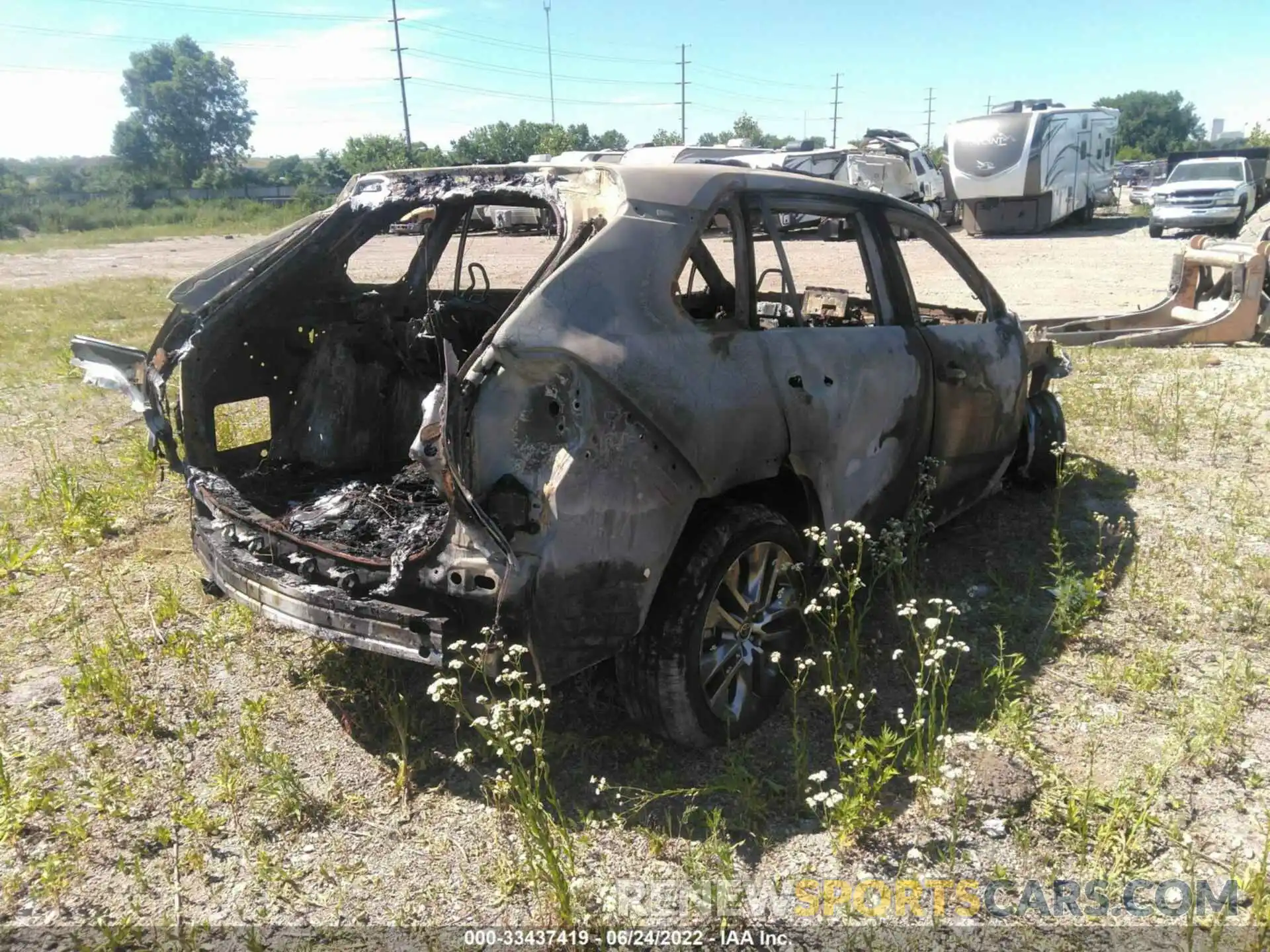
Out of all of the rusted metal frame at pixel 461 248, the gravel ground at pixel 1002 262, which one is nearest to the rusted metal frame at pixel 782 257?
the rusted metal frame at pixel 461 248

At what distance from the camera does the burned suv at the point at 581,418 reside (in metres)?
2.59

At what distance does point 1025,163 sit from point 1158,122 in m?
83.0

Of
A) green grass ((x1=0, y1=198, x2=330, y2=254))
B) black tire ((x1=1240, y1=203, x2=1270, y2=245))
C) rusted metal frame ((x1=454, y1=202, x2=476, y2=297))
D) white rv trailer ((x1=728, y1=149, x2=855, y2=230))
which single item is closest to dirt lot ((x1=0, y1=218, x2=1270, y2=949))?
rusted metal frame ((x1=454, y1=202, x2=476, y2=297))

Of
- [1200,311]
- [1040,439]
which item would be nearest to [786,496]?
[1040,439]

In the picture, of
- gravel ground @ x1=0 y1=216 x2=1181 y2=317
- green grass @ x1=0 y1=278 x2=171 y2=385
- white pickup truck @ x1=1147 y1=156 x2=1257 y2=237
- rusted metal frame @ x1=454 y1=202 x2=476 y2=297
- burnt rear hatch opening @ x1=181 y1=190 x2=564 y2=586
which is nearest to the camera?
burnt rear hatch opening @ x1=181 y1=190 x2=564 y2=586

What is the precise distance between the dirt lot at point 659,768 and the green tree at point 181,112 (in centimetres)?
8629

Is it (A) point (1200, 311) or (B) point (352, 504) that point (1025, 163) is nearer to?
(A) point (1200, 311)

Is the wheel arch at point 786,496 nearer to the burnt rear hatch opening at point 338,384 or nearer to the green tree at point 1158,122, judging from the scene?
the burnt rear hatch opening at point 338,384

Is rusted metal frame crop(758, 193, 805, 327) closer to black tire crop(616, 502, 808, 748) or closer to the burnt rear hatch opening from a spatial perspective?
the burnt rear hatch opening

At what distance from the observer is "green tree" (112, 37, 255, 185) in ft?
260

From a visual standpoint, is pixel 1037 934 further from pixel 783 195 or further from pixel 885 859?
pixel 783 195

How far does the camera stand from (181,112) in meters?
80.4

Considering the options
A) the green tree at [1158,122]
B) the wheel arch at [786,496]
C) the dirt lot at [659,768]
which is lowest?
the dirt lot at [659,768]

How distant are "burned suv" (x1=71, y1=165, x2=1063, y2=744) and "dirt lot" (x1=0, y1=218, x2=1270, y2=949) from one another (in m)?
0.42
